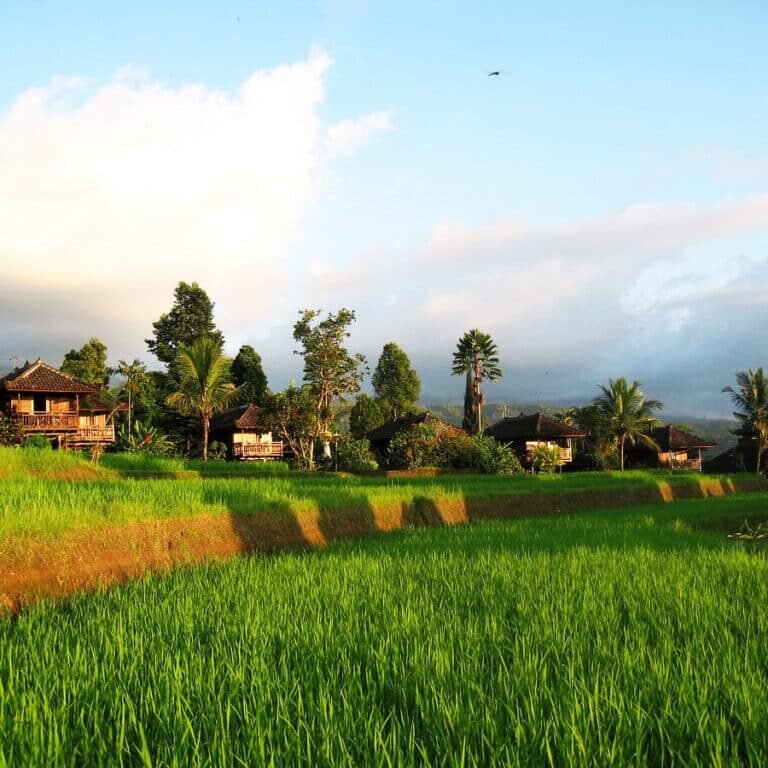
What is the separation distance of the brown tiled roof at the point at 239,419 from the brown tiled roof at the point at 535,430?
17.4 meters

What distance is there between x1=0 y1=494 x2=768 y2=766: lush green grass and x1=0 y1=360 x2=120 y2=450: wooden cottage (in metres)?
27.5

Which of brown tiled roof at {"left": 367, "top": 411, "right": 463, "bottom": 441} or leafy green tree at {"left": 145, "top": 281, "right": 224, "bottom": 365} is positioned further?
leafy green tree at {"left": 145, "top": 281, "right": 224, "bottom": 365}

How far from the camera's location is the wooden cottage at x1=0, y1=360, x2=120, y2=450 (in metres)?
30.0

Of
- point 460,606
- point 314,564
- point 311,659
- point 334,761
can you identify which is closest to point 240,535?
point 314,564

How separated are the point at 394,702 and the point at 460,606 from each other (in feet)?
6.70

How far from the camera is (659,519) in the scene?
13.0m

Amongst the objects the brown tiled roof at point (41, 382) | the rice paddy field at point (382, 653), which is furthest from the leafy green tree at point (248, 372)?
the rice paddy field at point (382, 653)

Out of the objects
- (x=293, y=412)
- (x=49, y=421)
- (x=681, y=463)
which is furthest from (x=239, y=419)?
(x=681, y=463)

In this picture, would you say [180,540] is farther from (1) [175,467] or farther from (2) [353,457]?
(2) [353,457]

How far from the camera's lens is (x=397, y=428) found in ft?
130

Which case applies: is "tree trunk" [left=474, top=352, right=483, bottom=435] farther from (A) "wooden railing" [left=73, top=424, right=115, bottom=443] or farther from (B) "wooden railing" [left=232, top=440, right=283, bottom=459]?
(A) "wooden railing" [left=73, top=424, right=115, bottom=443]

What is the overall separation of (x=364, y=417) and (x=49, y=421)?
25.5 m

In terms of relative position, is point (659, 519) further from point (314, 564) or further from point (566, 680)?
point (566, 680)

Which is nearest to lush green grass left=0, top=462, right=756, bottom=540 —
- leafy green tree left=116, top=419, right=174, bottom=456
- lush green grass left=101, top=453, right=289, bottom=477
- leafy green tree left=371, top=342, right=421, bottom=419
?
lush green grass left=101, top=453, right=289, bottom=477
